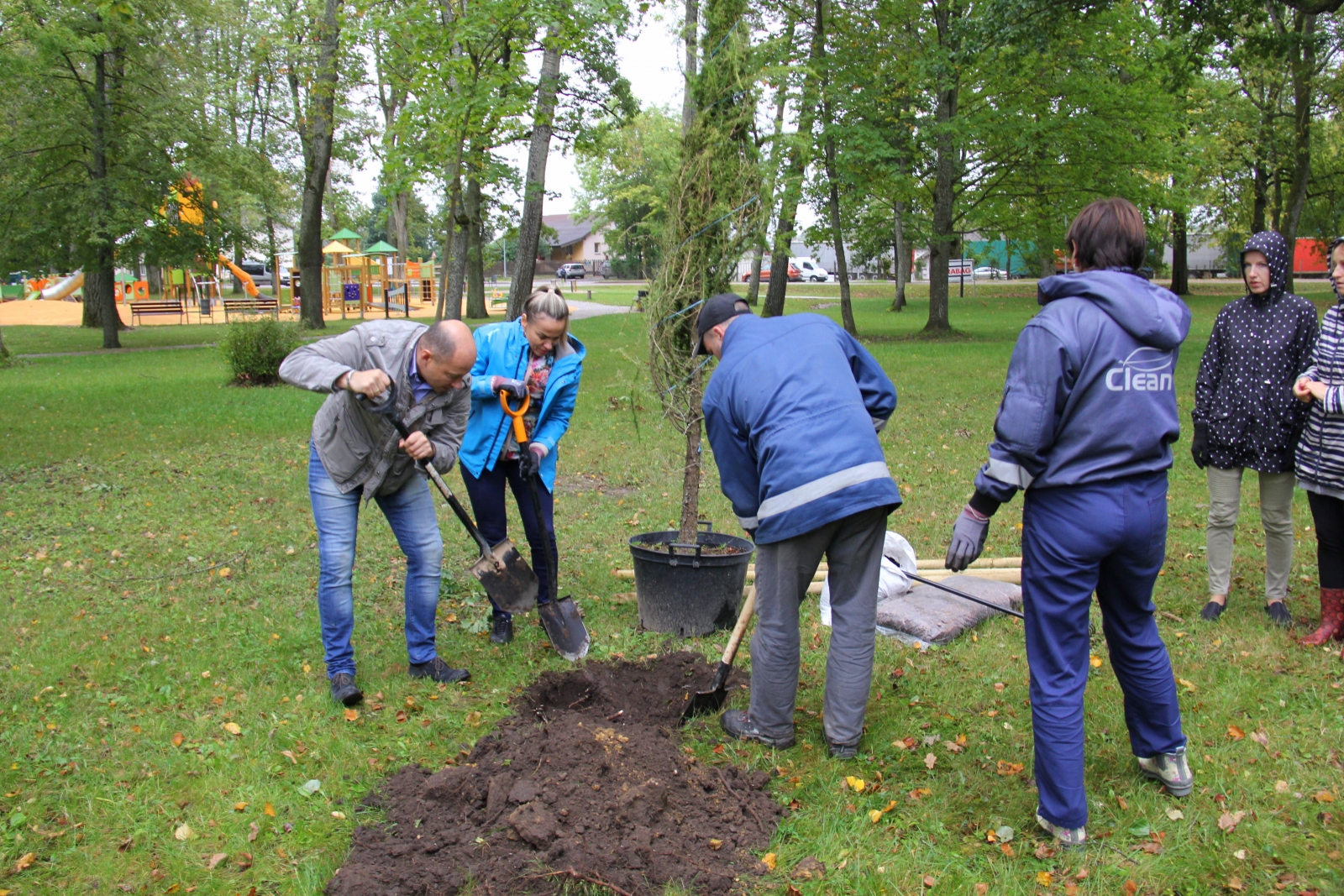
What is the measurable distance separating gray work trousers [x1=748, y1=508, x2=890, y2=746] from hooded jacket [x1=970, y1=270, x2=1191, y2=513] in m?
0.71

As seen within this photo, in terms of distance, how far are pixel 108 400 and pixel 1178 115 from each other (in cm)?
2244

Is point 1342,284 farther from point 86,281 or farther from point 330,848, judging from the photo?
point 86,281

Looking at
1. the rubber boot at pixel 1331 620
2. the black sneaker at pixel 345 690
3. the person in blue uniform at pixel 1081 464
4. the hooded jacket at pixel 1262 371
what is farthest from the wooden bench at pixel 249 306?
the person in blue uniform at pixel 1081 464

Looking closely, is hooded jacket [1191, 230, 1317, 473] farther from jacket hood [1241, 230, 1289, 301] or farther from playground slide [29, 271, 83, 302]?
playground slide [29, 271, 83, 302]

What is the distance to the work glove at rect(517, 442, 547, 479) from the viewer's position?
484cm

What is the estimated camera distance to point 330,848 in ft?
10.7

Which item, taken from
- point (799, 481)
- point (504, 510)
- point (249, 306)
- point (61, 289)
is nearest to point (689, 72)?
point (504, 510)

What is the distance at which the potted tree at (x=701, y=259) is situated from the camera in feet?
16.8

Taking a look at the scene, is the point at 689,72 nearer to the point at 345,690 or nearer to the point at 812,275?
the point at 345,690

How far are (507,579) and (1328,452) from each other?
13.3ft

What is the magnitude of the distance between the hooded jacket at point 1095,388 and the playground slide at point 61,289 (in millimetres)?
44252

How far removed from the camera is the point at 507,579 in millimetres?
4855

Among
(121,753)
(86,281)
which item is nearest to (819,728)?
(121,753)

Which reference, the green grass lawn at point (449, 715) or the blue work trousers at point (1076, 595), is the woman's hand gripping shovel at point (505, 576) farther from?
the blue work trousers at point (1076, 595)
